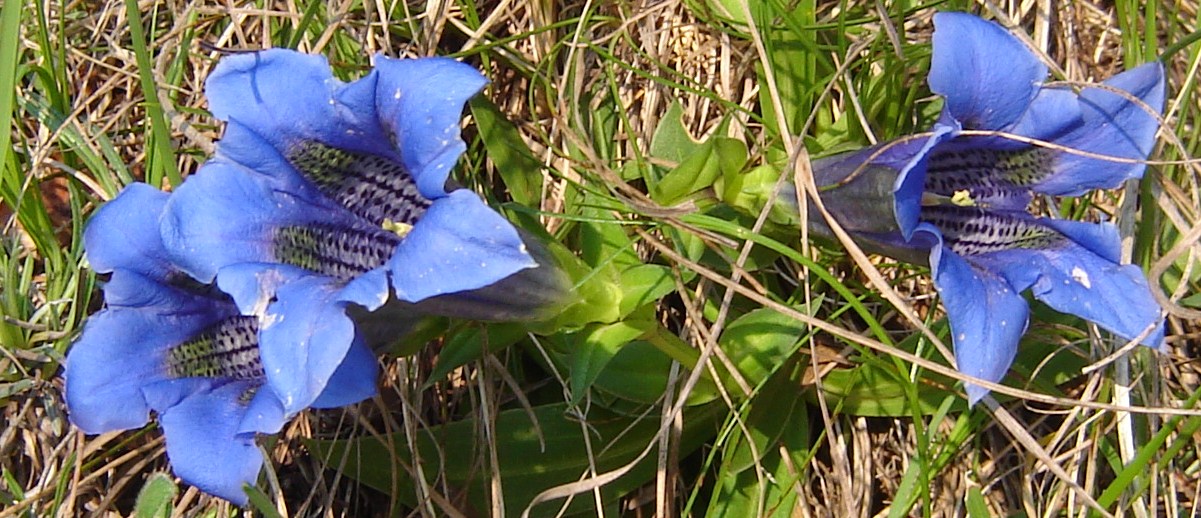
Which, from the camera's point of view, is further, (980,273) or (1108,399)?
(1108,399)

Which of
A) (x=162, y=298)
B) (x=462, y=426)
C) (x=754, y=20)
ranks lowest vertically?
(x=462, y=426)

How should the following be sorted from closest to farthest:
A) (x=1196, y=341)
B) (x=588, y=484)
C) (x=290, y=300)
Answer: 1. (x=290, y=300)
2. (x=588, y=484)
3. (x=1196, y=341)

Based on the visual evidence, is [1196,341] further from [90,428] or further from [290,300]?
[90,428]

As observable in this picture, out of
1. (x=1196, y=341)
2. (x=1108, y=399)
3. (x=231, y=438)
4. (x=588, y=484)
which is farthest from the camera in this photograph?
(x=1196, y=341)

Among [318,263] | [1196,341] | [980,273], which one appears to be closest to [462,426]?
[318,263]

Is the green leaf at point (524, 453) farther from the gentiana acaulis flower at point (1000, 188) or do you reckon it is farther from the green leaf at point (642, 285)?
the gentiana acaulis flower at point (1000, 188)

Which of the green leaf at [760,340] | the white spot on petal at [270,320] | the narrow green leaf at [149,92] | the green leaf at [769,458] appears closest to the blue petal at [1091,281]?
the green leaf at [760,340]

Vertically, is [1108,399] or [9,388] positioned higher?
[1108,399]
